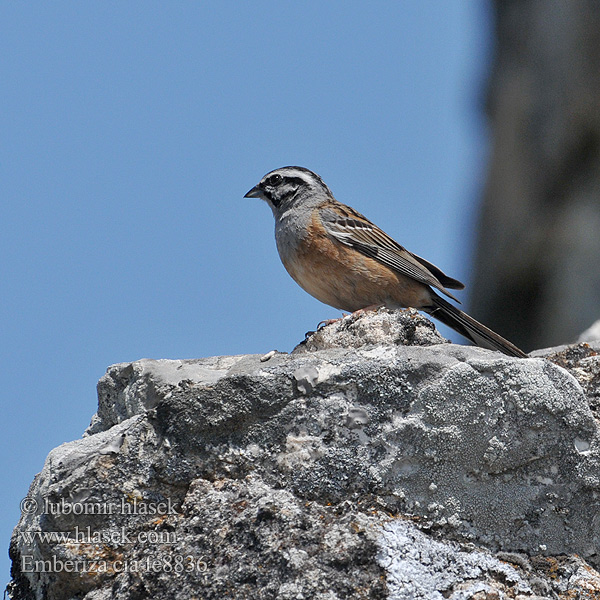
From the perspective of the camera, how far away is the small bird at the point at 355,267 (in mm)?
5949

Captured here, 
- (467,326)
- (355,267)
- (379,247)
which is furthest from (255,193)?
(467,326)

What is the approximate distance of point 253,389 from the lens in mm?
2910

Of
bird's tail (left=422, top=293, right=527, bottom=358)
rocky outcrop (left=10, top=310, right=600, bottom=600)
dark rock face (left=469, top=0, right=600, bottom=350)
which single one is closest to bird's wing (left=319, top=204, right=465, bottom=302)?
bird's tail (left=422, top=293, right=527, bottom=358)

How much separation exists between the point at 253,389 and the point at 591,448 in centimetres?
112

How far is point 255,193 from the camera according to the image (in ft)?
23.5

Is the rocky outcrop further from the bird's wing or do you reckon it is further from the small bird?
the bird's wing

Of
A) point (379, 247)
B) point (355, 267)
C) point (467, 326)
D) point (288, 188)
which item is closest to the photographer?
point (467, 326)

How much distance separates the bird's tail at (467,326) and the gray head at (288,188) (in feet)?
4.70

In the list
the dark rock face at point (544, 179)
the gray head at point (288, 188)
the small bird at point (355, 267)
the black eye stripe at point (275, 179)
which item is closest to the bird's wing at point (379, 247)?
the small bird at point (355, 267)

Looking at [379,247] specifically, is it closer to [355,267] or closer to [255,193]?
[355,267]

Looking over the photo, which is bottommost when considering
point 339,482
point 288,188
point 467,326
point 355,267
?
point 339,482

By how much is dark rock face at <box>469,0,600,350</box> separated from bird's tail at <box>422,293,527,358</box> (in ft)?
5.98

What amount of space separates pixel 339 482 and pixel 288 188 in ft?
14.7

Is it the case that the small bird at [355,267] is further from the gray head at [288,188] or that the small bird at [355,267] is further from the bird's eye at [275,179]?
the bird's eye at [275,179]
